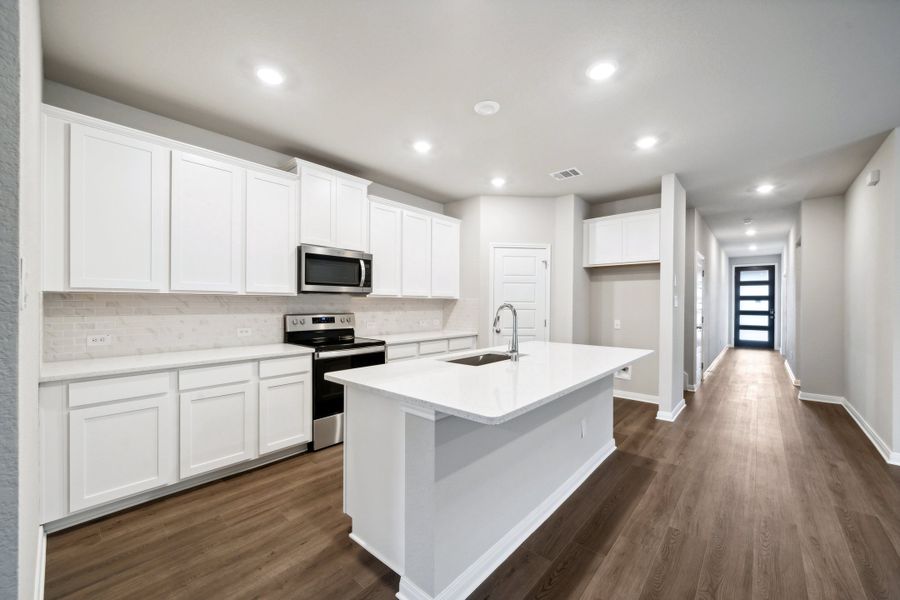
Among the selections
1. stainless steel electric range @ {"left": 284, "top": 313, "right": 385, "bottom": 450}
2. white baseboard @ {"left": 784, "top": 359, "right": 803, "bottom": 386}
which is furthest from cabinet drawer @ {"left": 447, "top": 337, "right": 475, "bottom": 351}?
white baseboard @ {"left": 784, "top": 359, "right": 803, "bottom": 386}

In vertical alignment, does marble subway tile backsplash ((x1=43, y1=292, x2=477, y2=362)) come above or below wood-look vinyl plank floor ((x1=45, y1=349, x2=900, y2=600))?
above

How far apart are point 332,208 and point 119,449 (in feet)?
7.92

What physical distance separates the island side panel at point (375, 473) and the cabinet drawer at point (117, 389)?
4.38 ft

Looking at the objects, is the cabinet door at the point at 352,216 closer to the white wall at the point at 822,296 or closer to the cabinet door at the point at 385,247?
the cabinet door at the point at 385,247

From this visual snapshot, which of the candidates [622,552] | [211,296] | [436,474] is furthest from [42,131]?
[622,552]

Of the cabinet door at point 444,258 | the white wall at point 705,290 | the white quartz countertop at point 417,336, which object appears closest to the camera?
the white quartz countertop at point 417,336

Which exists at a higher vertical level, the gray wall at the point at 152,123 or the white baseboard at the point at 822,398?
the gray wall at the point at 152,123

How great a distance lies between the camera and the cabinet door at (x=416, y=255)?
4527 mm

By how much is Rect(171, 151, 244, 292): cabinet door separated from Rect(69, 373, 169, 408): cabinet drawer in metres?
0.68

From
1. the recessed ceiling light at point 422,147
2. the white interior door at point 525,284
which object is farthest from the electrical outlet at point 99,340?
the white interior door at point 525,284

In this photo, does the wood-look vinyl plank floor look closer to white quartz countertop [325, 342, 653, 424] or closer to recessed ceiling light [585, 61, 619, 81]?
white quartz countertop [325, 342, 653, 424]

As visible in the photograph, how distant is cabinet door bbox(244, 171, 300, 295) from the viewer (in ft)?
10.3

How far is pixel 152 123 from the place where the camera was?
2.90 m

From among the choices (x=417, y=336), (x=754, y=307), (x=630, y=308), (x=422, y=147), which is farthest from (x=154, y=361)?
(x=754, y=307)
